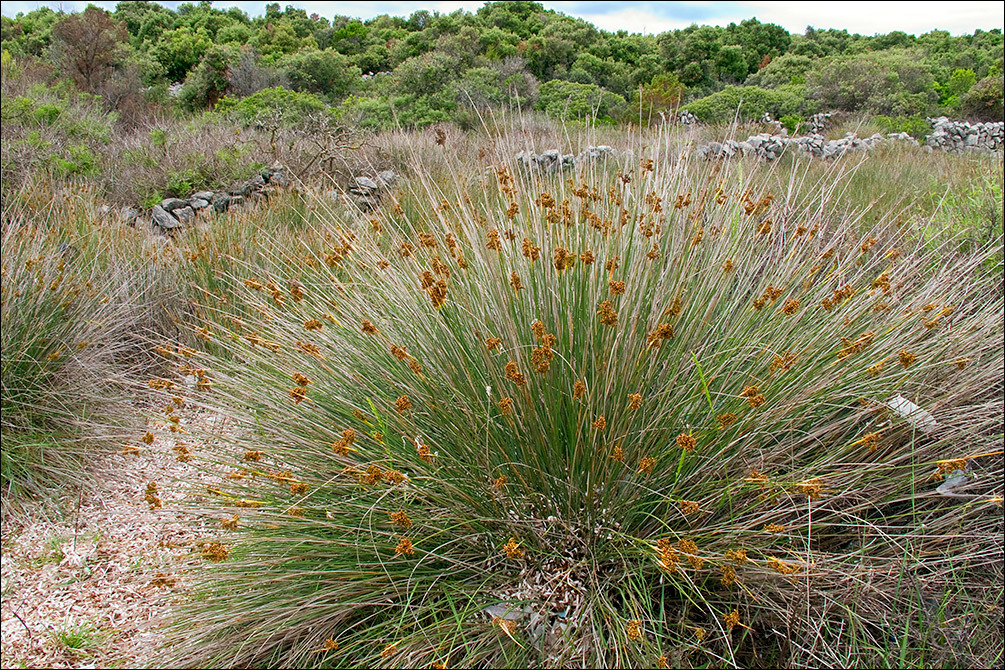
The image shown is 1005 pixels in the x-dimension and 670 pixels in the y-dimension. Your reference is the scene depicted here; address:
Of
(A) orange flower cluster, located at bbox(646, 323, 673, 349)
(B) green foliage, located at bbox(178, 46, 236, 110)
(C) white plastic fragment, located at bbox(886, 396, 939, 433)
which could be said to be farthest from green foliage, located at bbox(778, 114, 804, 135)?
(B) green foliage, located at bbox(178, 46, 236, 110)

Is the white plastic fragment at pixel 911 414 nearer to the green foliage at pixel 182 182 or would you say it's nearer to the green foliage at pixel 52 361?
the green foliage at pixel 52 361

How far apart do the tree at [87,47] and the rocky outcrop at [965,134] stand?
66.0ft

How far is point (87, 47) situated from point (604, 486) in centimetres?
2174

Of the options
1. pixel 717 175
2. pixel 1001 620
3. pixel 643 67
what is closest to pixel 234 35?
pixel 643 67

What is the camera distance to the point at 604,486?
5.94 feet

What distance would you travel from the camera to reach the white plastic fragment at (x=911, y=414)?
2031 mm

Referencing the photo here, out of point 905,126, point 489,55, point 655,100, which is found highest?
point 489,55

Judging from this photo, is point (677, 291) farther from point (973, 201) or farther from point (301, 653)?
point (973, 201)

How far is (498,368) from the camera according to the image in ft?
6.38

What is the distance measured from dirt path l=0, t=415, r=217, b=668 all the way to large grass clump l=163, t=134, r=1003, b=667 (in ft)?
1.06

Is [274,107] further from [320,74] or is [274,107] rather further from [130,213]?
[320,74]

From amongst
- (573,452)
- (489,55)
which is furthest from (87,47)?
(573,452)

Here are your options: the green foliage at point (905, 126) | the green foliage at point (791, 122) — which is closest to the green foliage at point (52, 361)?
the green foliage at point (791, 122)

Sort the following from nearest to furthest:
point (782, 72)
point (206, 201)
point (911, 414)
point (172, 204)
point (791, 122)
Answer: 1. point (911, 414)
2. point (172, 204)
3. point (206, 201)
4. point (791, 122)
5. point (782, 72)
